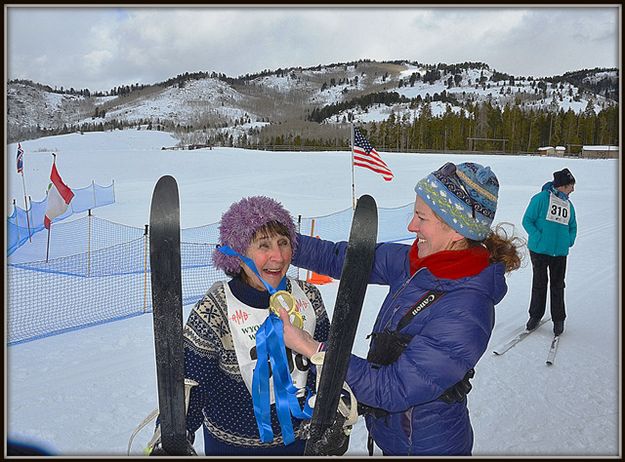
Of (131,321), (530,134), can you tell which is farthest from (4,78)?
(530,134)

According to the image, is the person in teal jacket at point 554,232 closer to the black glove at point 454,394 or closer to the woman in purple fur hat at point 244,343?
the black glove at point 454,394

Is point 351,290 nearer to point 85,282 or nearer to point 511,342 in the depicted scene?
point 511,342

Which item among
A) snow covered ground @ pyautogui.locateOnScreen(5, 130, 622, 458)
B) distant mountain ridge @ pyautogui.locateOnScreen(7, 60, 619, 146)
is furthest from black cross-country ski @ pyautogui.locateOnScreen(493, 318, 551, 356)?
distant mountain ridge @ pyautogui.locateOnScreen(7, 60, 619, 146)

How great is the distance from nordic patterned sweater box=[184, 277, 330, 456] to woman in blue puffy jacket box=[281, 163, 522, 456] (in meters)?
0.32

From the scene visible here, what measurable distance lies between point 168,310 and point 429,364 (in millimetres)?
818

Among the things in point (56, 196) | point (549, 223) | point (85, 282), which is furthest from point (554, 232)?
point (56, 196)

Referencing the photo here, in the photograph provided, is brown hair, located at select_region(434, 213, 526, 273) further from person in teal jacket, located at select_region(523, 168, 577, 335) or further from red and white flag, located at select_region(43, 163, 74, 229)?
red and white flag, located at select_region(43, 163, 74, 229)

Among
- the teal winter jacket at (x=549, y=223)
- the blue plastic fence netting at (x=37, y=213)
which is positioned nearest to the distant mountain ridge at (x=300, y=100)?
the blue plastic fence netting at (x=37, y=213)

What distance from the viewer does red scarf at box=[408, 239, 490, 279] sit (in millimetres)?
1586

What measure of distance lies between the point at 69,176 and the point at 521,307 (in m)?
28.5

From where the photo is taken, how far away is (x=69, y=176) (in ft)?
93.2

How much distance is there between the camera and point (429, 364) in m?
1.41

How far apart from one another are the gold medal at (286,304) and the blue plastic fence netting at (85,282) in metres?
3.44

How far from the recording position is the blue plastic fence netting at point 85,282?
571 centimetres
